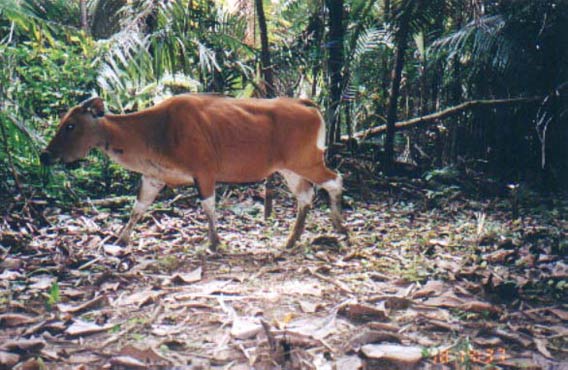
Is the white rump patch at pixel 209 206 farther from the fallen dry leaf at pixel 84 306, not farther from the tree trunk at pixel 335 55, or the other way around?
the tree trunk at pixel 335 55

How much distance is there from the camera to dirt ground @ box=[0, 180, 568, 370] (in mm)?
3189

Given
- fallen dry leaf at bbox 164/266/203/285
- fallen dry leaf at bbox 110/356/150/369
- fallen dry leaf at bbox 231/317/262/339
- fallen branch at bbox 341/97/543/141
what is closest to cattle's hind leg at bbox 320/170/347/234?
fallen dry leaf at bbox 164/266/203/285

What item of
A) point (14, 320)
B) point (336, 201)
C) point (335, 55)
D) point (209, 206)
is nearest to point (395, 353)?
point (14, 320)

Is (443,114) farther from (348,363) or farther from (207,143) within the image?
(348,363)

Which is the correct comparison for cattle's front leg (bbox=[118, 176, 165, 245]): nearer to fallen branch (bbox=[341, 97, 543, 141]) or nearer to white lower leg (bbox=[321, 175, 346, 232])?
white lower leg (bbox=[321, 175, 346, 232])

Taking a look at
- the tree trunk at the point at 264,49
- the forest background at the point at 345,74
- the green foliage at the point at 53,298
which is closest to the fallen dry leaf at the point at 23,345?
the green foliage at the point at 53,298

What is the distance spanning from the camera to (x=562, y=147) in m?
9.05

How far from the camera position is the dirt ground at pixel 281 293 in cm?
319

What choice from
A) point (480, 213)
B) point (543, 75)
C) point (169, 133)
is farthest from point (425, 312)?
point (543, 75)

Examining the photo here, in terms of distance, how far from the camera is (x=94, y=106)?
5.36 metres

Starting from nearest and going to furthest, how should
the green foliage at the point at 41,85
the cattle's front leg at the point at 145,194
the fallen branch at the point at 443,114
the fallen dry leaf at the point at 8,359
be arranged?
the fallen dry leaf at the point at 8,359 < the cattle's front leg at the point at 145,194 < the green foliage at the point at 41,85 < the fallen branch at the point at 443,114

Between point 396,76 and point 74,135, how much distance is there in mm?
4768

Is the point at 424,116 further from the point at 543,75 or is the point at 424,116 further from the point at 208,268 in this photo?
the point at 208,268
